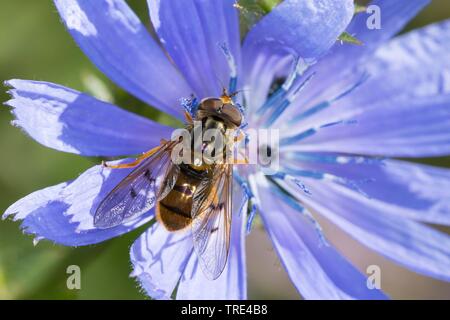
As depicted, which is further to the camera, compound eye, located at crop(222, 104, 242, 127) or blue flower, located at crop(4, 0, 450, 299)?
compound eye, located at crop(222, 104, 242, 127)

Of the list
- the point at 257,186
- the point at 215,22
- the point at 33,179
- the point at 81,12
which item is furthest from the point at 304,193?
the point at 33,179

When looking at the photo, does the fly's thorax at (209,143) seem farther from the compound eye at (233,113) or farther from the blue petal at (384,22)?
the blue petal at (384,22)

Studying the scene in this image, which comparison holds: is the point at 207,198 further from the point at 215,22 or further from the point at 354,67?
the point at 354,67

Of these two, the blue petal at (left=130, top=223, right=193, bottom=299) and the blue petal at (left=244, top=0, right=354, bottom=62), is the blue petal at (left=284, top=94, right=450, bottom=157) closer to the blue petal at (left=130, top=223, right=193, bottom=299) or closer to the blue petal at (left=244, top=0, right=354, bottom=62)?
the blue petal at (left=244, top=0, right=354, bottom=62)

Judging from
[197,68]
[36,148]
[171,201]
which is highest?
[197,68]

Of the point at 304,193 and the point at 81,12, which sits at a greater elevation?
the point at 81,12

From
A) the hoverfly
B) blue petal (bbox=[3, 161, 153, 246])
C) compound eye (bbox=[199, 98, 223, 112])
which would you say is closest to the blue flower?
blue petal (bbox=[3, 161, 153, 246])

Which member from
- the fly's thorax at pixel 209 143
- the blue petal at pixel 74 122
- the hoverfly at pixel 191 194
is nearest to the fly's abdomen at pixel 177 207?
the hoverfly at pixel 191 194
